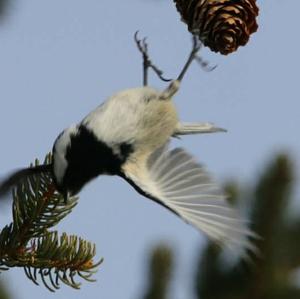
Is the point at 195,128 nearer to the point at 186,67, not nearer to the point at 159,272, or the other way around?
the point at 186,67

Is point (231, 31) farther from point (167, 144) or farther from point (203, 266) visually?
point (203, 266)

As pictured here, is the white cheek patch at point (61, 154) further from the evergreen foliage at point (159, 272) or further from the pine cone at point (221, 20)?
the evergreen foliage at point (159, 272)

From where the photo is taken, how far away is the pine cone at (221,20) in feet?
7.13

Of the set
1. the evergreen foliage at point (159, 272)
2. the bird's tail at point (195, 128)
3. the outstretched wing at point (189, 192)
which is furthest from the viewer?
the evergreen foliage at point (159, 272)

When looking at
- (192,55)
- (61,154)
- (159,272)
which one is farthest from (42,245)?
(159,272)

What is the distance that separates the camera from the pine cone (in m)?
2.17

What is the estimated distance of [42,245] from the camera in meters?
1.88

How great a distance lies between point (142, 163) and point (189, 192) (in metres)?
0.14

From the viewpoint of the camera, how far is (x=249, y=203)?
3059 millimetres

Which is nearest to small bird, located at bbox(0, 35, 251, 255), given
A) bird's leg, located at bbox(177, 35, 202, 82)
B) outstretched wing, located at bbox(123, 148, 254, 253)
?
outstretched wing, located at bbox(123, 148, 254, 253)

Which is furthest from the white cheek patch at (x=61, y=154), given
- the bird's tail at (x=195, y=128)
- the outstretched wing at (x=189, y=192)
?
the bird's tail at (x=195, y=128)

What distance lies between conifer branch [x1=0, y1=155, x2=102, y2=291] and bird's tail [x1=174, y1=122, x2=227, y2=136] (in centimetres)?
32

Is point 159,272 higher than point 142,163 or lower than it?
lower

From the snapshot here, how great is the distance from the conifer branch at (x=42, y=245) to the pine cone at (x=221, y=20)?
0.46 metres
